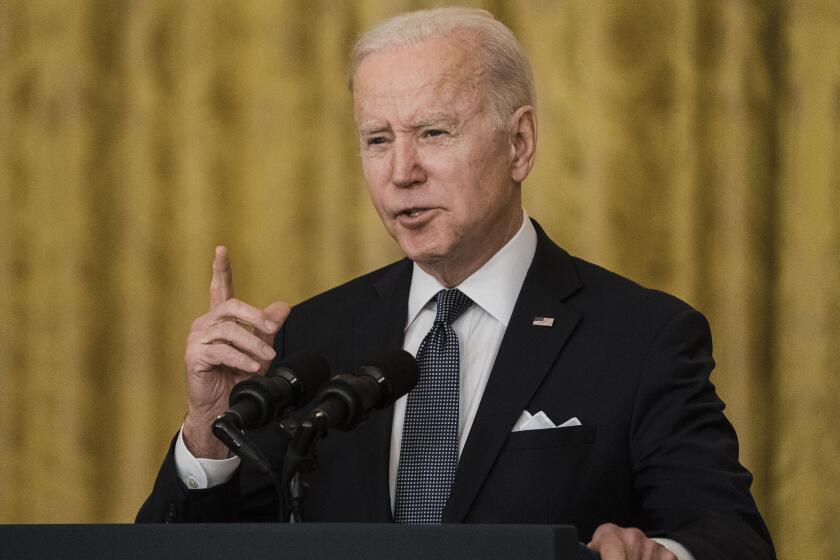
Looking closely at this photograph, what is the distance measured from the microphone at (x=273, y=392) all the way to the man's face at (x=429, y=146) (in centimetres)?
54

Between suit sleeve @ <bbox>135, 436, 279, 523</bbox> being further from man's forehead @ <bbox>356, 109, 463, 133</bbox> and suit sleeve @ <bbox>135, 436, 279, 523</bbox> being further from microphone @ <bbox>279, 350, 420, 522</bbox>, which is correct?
man's forehead @ <bbox>356, 109, 463, 133</bbox>

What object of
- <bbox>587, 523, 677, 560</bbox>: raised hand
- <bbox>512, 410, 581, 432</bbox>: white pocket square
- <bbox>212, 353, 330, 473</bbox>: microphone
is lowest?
<bbox>587, 523, 677, 560</bbox>: raised hand

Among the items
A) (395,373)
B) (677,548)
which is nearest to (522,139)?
(395,373)

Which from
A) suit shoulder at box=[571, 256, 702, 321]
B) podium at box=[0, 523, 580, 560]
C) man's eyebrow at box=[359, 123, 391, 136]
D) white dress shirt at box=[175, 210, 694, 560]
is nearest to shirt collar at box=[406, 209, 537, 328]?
white dress shirt at box=[175, 210, 694, 560]

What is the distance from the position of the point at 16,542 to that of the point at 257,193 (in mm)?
2197

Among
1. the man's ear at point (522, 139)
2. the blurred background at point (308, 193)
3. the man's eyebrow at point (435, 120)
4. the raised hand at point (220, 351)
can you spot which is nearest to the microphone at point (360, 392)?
the raised hand at point (220, 351)

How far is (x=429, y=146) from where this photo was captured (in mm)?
2357

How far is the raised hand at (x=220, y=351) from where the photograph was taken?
2084mm

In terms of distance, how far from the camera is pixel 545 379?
7.66 feet

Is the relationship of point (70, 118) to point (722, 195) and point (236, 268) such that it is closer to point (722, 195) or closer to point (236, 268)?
point (236, 268)

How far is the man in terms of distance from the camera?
7.23 feet

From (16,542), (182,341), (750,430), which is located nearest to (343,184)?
(182,341)

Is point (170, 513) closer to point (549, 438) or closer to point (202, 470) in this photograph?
point (202, 470)

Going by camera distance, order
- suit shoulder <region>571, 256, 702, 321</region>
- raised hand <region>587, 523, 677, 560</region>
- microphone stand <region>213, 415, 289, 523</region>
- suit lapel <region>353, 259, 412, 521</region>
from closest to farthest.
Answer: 1. raised hand <region>587, 523, 677, 560</region>
2. microphone stand <region>213, 415, 289, 523</region>
3. suit lapel <region>353, 259, 412, 521</region>
4. suit shoulder <region>571, 256, 702, 321</region>
